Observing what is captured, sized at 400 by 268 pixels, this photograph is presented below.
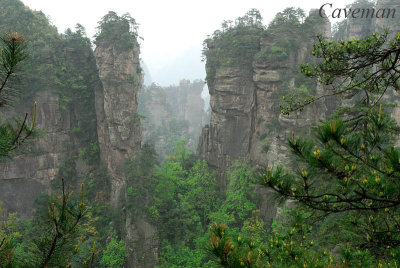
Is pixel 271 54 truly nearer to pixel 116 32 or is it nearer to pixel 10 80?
pixel 116 32

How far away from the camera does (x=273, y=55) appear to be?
17.5 metres

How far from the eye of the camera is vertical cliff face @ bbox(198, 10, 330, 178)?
1691cm

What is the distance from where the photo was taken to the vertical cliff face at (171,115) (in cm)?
4053

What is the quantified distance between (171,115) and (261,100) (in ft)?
98.2

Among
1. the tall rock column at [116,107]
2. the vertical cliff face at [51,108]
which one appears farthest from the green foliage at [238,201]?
the vertical cliff face at [51,108]

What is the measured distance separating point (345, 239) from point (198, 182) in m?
12.8

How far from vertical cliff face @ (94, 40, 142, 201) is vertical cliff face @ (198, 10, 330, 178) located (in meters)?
6.78

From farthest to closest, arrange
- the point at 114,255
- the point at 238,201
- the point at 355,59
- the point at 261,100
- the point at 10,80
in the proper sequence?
the point at 261,100
the point at 238,201
the point at 114,255
the point at 355,59
the point at 10,80

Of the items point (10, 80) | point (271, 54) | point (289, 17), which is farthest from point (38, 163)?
point (289, 17)

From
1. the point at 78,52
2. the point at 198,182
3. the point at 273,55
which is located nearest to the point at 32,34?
the point at 78,52

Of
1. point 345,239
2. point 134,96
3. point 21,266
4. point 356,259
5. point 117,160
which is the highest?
point 134,96

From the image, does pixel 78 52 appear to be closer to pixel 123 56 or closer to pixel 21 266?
pixel 123 56

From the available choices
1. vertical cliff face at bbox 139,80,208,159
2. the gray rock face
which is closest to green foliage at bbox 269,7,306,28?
the gray rock face

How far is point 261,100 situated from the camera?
62.6 feet
